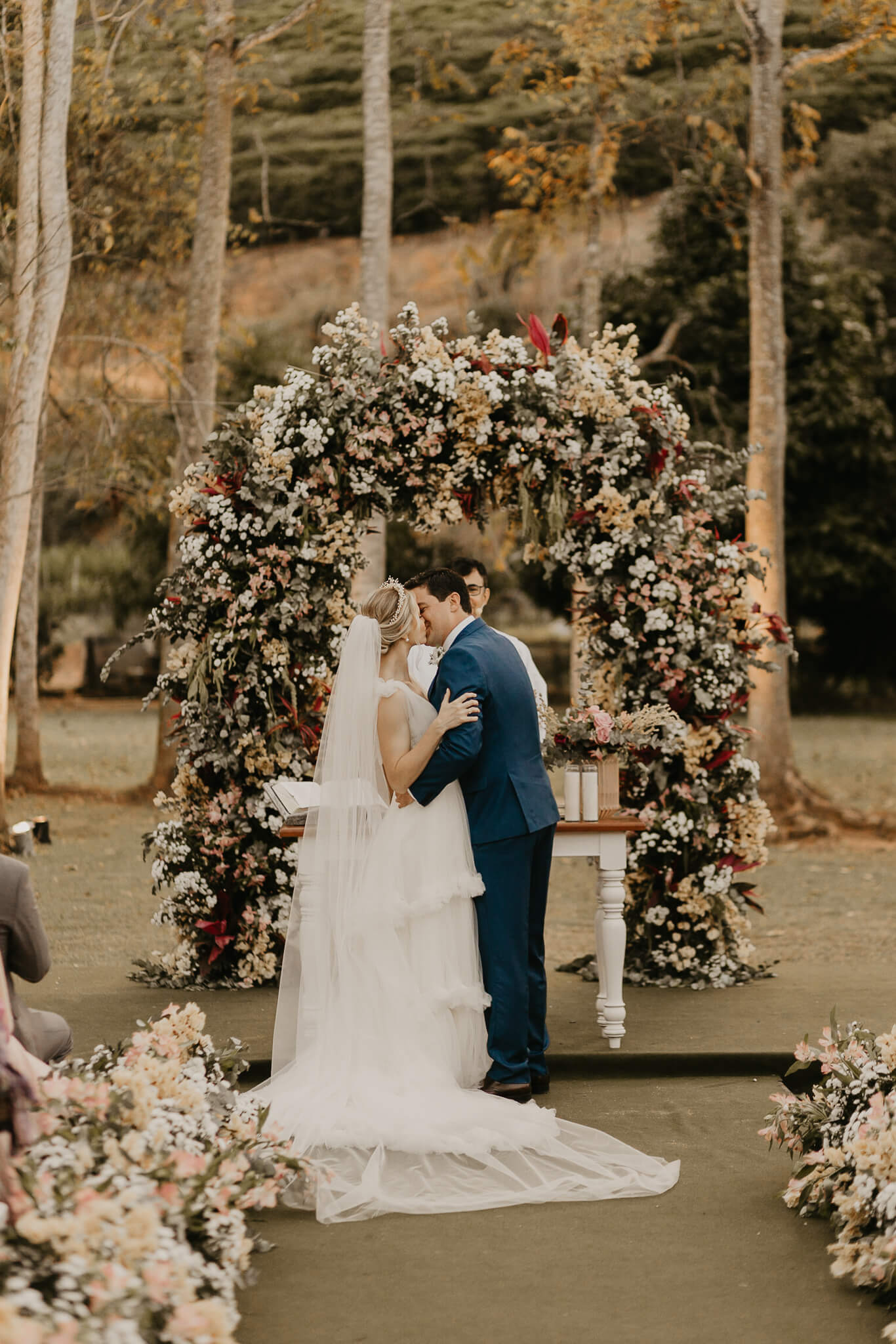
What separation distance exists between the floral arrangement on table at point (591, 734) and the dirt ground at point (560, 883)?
221 cm

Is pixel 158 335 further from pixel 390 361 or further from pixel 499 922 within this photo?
pixel 499 922

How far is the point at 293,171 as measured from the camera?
1209 inches

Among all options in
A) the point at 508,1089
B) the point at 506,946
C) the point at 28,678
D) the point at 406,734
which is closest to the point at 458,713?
the point at 406,734

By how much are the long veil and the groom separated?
0.22 metres

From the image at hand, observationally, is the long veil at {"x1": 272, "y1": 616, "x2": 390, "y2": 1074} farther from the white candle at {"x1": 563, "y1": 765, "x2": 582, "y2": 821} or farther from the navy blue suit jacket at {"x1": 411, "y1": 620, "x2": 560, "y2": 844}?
the white candle at {"x1": 563, "y1": 765, "x2": 582, "y2": 821}

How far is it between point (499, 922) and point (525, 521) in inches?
95.7

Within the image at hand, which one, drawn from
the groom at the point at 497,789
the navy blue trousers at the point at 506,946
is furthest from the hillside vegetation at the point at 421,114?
the navy blue trousers at the point at 506,946

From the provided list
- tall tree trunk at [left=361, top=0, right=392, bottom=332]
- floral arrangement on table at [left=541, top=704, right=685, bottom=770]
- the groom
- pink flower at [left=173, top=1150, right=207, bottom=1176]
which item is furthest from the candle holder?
tall tree trunk at [left=361, top=0, right=392, bottom=332]

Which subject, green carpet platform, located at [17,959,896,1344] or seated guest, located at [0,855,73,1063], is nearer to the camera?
green carpet platform, located at [17,959,896,1344]

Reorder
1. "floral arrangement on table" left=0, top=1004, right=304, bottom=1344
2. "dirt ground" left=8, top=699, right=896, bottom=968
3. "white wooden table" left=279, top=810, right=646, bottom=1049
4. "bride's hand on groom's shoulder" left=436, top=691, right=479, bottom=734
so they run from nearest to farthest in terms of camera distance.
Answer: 1. "floral arrangement on table" left=0, top=1004, right=304, bottom=1344
2. "bride's hand on groom's shoulder" left=436, top=691, right=479, bottom=734
3. "white wooden table" left=279, top=810, right=646, bottom=1049
4. "dirt ground" left=8, top=699, right=896, bottom=968

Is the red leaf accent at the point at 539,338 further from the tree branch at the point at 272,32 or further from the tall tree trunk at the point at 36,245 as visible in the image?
the tree branch at the point at 272,32

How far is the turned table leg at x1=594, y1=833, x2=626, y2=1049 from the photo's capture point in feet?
19.6

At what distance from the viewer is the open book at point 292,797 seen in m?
6.11

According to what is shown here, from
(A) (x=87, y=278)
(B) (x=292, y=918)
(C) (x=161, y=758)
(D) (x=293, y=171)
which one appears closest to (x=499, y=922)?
(B) (x=292, y=918)
